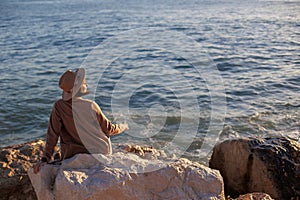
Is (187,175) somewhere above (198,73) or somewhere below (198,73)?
above

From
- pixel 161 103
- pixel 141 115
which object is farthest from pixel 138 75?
pixel 141 115

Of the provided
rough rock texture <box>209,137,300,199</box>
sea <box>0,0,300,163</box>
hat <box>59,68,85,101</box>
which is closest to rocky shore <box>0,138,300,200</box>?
rough rock texture <box>209,137,300,199</box>

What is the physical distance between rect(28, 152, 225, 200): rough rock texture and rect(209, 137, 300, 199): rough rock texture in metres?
1.26

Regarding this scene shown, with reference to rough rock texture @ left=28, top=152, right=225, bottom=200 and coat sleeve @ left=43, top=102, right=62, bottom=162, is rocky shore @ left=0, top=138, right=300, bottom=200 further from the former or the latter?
coat sleeve @ left=43, top=102, right=62, bottom=162

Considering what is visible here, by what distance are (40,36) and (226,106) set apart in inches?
562

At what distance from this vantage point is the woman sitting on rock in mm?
4586

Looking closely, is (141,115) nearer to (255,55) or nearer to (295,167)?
(295,167)

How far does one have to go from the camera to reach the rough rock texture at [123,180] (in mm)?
4098

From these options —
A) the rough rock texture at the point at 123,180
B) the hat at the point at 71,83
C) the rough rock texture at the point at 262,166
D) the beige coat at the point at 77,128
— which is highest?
the hat at the point at 71,83

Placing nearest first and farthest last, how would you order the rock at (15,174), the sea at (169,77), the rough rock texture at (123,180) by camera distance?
1. the rough rock texture at (123,180)
2. the rock at (15,174)
3. the sea at (169,77)

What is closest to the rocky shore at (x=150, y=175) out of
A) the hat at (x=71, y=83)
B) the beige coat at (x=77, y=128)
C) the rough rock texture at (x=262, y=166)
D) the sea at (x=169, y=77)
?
the rough rock texture at (x=262, y=166)

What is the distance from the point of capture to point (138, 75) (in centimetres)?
1375

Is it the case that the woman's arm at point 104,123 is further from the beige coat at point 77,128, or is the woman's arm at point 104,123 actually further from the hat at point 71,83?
the hat at point 71,83

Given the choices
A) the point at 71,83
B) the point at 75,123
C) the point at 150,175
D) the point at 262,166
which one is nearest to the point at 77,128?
the point at 75,123
